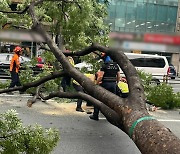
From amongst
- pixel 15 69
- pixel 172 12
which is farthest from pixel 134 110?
pixel 15 69

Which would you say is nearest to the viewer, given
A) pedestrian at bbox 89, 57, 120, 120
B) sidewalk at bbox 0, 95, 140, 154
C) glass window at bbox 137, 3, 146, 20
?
glass window at bbox 137, 3, 146, 20

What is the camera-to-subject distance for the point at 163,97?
10289 millimetres

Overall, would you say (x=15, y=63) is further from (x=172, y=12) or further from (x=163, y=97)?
(x=172, y=12)

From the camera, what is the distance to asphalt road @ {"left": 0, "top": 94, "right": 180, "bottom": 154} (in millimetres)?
5984

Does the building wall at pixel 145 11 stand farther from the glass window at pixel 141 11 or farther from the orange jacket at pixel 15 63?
the orange jacket at pixel 15 63

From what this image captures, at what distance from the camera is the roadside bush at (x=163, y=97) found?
1025 centimetres

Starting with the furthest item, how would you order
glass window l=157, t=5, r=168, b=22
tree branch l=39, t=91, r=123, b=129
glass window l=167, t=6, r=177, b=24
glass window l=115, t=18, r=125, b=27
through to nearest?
glass window l=167, t=6, r=177, b=24, glass window l=157, t=5, r=168, b=22, glass window l=115, t=18, r=125, b=27, tree branch l=39, t=91, r=123, b=129

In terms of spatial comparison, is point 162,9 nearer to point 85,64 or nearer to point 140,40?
point 140,40

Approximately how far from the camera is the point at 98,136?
6.73m

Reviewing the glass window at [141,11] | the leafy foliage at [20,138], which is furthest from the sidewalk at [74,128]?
the glass window at [141,11]

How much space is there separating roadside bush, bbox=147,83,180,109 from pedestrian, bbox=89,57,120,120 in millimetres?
2515

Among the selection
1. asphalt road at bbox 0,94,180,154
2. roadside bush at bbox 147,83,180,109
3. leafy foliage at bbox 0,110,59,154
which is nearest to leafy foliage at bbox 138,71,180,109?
roadside bush at bbox 147,83,180,109

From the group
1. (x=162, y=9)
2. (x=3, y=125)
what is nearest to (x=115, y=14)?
(x=162, y=9)

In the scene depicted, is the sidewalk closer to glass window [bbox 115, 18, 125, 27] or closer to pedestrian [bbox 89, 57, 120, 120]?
pedestrian [bbox 89, 57, 120, 120]
